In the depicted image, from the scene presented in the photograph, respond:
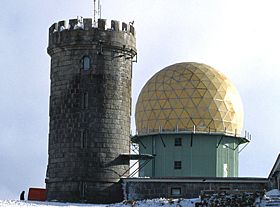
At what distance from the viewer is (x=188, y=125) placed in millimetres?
55812

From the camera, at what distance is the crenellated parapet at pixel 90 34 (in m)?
51.5

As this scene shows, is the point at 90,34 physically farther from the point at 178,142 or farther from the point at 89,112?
the point at 178,142

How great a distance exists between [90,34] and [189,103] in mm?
9573

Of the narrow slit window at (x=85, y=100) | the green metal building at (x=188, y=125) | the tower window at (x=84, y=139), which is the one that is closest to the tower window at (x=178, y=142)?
the green metal building at (x=188, y=125)

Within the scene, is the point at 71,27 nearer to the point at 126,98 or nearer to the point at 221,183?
the point at 126,98

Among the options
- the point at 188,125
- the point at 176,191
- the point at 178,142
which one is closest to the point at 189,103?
the point at 188,125

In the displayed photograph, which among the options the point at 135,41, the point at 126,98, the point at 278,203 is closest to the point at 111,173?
the point at 126,98

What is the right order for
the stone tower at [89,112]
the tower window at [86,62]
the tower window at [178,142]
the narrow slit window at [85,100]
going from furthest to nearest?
the tower window at [178,142], the tower window at [86,62], the narrow slit window at [85,100], the stone tower at [89,112]

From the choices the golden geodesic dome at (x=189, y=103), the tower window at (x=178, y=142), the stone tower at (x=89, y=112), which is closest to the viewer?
the stone tower at (x=89, y=112)

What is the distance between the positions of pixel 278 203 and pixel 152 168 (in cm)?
2360

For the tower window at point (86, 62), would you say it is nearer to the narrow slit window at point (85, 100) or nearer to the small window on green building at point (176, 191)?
the narrow slit window at point (85, 100)

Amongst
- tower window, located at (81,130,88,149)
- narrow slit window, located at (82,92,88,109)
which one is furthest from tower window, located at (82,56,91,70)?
tower window, located at (81,130,88,149)

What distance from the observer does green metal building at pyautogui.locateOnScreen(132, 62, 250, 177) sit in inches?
2207

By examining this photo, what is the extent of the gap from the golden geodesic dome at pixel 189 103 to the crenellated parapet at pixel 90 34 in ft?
18.9
